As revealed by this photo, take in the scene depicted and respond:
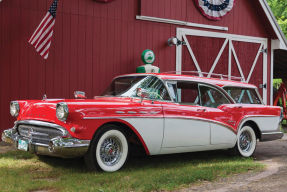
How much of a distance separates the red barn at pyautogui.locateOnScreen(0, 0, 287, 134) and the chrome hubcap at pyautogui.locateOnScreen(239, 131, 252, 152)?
4081mm

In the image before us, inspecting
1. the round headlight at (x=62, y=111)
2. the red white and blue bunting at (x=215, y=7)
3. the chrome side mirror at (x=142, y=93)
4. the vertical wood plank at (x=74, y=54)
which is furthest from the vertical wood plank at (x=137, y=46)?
the round headlight at (x=62, y=111)

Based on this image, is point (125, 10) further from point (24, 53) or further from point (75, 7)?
point (24, 53)

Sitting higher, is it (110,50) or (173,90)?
(110,50)

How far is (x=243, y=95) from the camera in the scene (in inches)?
274

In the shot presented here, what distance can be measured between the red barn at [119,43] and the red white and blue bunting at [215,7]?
0.11m

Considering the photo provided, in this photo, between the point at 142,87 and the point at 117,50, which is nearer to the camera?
the point at 142,87

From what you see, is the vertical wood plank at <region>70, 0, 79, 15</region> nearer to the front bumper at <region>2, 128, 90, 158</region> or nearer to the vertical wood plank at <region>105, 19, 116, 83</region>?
the vertical wood plank at <region>105, 19, 116, 83</region>

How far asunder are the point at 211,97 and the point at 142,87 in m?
1.33

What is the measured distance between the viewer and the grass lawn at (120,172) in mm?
4199

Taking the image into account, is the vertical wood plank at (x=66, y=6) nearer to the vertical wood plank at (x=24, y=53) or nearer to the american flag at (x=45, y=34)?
the american flag at (x=45, y=34)

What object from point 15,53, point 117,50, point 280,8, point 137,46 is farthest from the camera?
Result: point 280,8

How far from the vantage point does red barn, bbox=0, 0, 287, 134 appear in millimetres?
8406

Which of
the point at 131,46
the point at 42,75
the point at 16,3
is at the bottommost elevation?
the point at 42,75

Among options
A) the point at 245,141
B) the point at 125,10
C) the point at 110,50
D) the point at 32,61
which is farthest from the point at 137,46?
the point at 245,141
